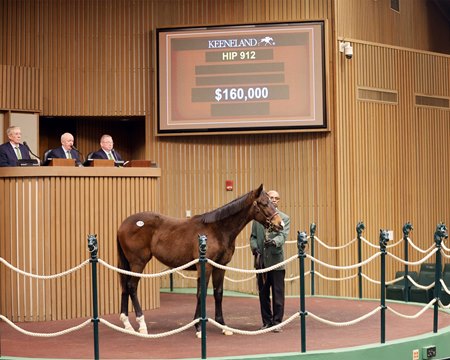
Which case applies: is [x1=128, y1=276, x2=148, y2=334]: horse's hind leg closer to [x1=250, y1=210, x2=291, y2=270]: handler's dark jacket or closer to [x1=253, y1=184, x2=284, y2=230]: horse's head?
[x1=250, y1=210, x2=291, y2=270]: handler's dark jacket

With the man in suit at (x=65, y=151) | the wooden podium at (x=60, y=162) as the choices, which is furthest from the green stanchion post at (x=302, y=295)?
the man in suit at (x=65, y=151)

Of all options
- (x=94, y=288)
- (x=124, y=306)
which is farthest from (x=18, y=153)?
(x=94, y=288)

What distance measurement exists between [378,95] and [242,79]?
2.84 metres

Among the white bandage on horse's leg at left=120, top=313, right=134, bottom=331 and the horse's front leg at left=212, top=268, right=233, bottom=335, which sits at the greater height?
the horse's front leg at left=212, top=268, right=233, bottom=335

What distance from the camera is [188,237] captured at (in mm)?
11953

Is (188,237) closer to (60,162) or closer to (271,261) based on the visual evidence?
(271,261)

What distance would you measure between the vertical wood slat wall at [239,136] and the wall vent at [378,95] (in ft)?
0.43

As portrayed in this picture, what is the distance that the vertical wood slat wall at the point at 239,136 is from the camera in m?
17.6

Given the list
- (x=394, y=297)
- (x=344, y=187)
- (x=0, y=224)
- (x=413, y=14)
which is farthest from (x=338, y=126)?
(x=0, y=224)

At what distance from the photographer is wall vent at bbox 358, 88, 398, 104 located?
1817 cm

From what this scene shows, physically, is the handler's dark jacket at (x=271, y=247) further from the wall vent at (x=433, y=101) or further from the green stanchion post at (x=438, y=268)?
the wall vent at (x=433, y=101)

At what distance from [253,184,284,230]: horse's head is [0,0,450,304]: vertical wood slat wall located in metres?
6.06

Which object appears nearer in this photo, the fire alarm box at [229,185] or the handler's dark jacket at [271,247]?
the handler's dark jacket at [271,247]

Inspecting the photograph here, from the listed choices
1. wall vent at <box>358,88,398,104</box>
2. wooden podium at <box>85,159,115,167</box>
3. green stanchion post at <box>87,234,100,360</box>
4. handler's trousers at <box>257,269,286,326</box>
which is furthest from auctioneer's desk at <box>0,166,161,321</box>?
wall vent at <box>358,88,398,104</box>
